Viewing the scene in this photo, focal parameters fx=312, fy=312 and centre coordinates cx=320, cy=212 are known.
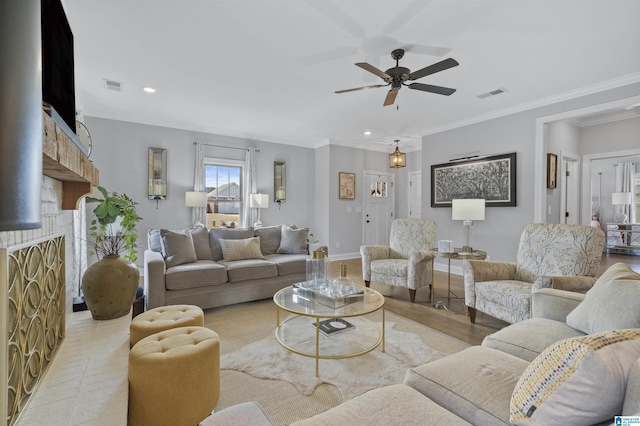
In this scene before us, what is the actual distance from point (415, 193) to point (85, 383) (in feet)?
22.9

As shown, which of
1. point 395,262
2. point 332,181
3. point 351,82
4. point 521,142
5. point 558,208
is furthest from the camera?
point 332,181

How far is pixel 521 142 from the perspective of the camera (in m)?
4.43

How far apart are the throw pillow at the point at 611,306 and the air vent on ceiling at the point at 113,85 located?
468 centimetres

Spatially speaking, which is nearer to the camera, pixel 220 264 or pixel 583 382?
pixel 583 382

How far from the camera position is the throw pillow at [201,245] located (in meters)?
3.77

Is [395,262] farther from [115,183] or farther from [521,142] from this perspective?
[115,183]

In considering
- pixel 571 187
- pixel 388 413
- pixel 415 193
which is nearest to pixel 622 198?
pixel 571 187

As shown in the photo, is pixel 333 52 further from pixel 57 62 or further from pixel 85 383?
pixel 85 383

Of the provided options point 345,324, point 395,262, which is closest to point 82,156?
point 345,324

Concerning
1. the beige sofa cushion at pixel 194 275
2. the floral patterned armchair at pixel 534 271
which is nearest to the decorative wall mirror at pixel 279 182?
the beige sofa cushion at pixel 194 275

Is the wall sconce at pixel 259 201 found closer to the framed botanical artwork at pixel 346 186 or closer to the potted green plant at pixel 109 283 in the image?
the framed botanical artwork at pixel 346 186

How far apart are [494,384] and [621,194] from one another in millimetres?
9239

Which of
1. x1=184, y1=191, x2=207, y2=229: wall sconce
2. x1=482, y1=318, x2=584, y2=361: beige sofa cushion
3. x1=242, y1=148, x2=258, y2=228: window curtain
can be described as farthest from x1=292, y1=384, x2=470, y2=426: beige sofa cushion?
x1=242, y1=148, x2=258, y2=228: window curtain

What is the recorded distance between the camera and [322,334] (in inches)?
98.8
